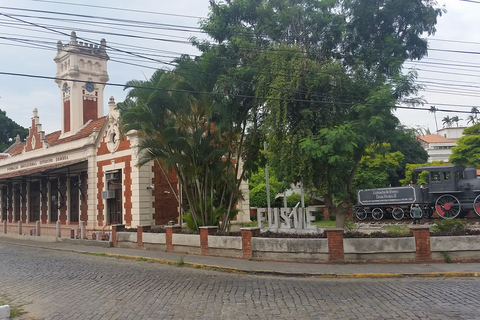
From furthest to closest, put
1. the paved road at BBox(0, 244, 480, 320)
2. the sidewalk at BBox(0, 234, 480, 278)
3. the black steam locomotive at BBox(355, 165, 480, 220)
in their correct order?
the black steam locomotive at BBox(355, 165, 480, 220), the sidewalk at BBox(0, 234, 480, 278), the paved road at BBox(0, 244, 480, 320)

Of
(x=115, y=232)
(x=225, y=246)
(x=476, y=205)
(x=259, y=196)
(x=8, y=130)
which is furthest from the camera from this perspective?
(x=8, y=130)

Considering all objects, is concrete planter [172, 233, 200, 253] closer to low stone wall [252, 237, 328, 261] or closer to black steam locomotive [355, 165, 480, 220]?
low stone wall [252, 237, 328, 261]

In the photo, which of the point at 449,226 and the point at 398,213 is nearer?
the point at 449,226

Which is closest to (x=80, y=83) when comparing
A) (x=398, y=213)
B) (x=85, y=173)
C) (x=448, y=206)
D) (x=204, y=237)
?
(x=85, y=173)

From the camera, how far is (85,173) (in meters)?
27.1

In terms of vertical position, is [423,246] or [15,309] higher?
[423,246]

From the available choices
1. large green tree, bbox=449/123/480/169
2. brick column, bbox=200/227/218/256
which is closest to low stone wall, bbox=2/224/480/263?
brick column, bbox=200/227/218/256

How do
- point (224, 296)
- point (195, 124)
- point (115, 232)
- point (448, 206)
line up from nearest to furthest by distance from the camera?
point (224, 296) < point (195, 124) < point (115, 232) < point (448, 206)

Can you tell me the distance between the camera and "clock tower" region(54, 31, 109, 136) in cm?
3188

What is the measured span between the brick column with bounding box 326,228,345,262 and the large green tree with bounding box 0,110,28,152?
6147cm

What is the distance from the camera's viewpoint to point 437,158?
256 ft

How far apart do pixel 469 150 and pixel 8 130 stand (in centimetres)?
6058

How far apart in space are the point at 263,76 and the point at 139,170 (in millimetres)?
9437

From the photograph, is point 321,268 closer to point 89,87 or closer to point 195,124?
point 195,124
